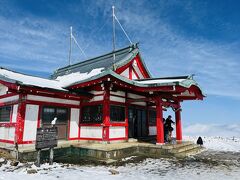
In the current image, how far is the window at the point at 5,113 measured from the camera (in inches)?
491

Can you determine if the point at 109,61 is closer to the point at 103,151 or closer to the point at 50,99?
the point at 50,99

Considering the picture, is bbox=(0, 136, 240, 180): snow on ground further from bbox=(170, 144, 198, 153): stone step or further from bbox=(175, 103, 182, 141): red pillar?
bbox=(175, 103, 182, 141): red pillar

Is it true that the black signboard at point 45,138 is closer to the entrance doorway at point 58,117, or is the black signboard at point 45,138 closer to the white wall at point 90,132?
the entrance doorway at point 58,117

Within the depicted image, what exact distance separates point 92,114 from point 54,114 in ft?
7.55

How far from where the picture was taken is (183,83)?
1149 cm

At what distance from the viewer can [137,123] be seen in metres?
15.7

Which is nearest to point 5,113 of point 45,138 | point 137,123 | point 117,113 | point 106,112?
point 45,138

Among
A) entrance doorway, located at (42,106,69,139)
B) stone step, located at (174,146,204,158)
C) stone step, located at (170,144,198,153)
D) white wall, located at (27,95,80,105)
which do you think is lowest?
stone step, located at (174,146,204,158)

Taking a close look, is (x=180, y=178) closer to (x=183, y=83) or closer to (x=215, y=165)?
(x=215, y=165)

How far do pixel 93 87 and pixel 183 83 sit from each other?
5.46m

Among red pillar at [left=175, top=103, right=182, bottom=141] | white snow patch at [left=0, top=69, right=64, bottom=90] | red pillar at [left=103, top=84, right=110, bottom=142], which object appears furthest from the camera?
red pillar at [left=175, top=103, right=182, bottom=141]

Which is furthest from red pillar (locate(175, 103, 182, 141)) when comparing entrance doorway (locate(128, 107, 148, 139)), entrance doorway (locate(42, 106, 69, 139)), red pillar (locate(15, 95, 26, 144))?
red pillar (locate(15, 95, 26, 144))

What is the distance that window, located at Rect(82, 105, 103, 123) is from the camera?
520 inches

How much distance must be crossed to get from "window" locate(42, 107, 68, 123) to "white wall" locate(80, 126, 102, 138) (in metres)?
1.34
